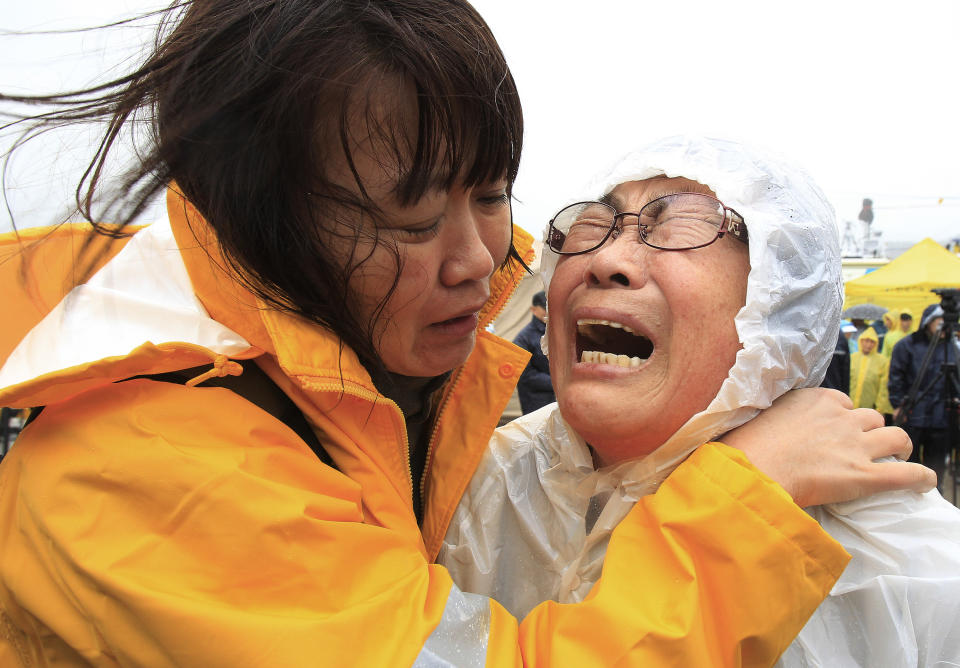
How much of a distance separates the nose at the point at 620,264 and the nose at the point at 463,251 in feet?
1.01

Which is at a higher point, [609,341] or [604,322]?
[604,322]

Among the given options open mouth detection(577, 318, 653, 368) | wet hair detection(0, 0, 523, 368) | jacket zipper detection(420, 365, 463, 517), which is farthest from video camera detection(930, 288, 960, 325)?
wet hair detection(0, 0, 523, 368)

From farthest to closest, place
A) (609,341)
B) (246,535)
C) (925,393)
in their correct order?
1. (925,393)
2. (609,341)
3. (246,535)

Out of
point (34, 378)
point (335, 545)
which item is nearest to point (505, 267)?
point (335, 545)

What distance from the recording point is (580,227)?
1.58m

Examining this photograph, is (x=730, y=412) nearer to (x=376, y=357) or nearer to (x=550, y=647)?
(x=550, y=647)

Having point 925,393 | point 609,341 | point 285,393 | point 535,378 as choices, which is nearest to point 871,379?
point 925,393

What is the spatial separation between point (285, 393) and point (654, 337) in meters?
0.71

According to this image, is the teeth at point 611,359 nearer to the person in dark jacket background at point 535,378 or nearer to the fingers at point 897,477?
the fingers at point 897,477

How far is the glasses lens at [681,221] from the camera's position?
138 centimetres

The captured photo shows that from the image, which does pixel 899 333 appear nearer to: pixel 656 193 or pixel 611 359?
pixel 656 193

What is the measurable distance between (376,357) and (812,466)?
774 millimetres

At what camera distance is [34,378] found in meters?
0.94

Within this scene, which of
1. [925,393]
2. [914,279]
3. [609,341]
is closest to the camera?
[609,341]
